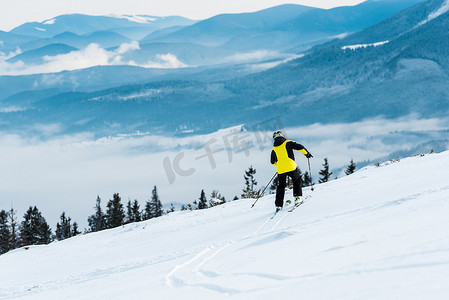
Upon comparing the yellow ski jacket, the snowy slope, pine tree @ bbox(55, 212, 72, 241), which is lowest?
pine tree @ bbox(55, 212, 72, 241)

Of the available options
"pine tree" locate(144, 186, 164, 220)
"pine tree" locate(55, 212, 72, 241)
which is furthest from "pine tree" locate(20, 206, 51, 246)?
"pine tree" locate(144, 186, 164, 220)

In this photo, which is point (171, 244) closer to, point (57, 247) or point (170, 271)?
point (170, 271)

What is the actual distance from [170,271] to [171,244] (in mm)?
3681

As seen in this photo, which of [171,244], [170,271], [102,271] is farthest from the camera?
[171,244]

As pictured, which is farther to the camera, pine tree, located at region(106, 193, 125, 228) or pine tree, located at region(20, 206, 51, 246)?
pine tree, located at region(106, 193, 125, 228)

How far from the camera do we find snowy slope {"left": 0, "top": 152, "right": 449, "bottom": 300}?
452 centimetres

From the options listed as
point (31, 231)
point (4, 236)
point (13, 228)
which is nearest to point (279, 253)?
point (31, 231)

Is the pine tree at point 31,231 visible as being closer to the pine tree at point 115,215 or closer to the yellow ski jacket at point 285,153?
the pine tree at point 115,215

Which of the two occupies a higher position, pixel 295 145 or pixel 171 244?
pixel 295 145

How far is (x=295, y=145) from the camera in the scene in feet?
36.0

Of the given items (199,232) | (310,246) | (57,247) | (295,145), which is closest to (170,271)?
(310,246)

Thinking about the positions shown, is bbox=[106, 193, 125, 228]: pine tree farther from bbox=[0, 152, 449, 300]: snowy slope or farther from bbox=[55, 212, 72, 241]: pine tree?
bbox=[0, 152, 449, 300]: snowy slope

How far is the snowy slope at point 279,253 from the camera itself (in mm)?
4516

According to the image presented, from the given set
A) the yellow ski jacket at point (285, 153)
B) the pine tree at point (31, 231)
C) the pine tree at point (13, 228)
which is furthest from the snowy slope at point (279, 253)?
the pine tree at point (13, 228)
